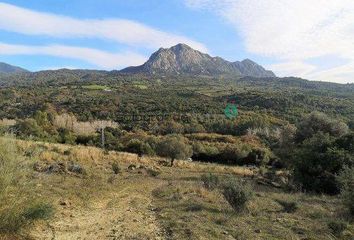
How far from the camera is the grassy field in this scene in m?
10.7

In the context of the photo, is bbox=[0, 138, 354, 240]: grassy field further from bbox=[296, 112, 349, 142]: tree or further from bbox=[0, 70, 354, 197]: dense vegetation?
bbox=[296, 112, 349, 142]: tree

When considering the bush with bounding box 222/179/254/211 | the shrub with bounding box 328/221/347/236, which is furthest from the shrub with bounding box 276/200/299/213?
the shrub with bounding box 328/221/347/236

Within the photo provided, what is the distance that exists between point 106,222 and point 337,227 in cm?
649

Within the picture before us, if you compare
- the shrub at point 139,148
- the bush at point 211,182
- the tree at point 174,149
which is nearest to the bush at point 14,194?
the bush at point 211,182

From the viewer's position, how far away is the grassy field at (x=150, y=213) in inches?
420

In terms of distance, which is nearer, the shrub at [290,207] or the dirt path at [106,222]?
the dirt path at [106,222]

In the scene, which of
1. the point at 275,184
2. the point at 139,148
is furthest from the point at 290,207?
the point at 139,148

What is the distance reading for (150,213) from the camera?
13.5 meters

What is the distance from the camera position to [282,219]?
541 inches

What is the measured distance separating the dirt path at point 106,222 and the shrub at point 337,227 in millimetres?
5045

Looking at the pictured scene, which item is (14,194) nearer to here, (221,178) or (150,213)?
(150,213)

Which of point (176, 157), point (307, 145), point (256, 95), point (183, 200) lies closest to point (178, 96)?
point (256, 95)

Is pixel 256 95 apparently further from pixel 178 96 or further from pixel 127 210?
pixel 127 210

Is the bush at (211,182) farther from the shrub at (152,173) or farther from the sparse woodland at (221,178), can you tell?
the shrub at (152,173)
